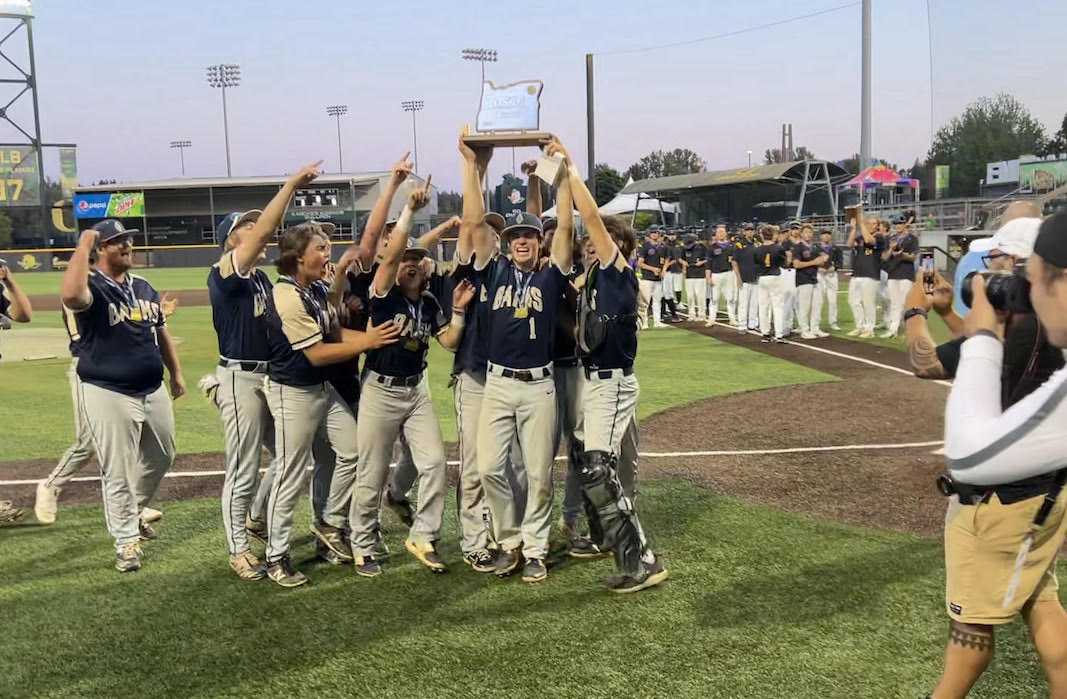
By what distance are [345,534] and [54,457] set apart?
427 cm

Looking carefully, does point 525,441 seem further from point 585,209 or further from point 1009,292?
point 1009,292

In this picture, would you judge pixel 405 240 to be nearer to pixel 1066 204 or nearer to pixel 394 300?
pixel 394 300

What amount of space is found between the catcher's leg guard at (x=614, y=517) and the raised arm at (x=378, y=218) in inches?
75.3

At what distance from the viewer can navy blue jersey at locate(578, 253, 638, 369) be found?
16.3 feet

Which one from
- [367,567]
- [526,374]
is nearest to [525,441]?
[526,374]

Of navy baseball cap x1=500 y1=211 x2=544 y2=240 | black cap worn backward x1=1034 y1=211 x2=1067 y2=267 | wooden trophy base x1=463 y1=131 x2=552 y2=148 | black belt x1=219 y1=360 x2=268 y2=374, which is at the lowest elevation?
black belt x1=219 y1=360 x2=268 y2=374

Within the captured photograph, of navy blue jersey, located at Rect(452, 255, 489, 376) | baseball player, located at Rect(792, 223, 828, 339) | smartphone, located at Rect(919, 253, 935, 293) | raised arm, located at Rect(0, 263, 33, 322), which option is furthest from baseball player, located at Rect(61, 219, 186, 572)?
baseball player, located at Rect(792, 223, 828, 339)

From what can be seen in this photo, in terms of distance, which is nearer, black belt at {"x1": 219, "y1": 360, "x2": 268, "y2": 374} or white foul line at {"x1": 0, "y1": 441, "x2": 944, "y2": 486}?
black belt at {"x1": 219, "y1": 360, "x2": 268, "y2": 374}

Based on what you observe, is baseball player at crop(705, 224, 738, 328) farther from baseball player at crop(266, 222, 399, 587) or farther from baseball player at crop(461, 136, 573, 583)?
baseball player at crop(266, 222, 399, 587)

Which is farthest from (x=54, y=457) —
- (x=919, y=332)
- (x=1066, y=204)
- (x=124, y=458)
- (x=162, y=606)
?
(x=1066, y=204)

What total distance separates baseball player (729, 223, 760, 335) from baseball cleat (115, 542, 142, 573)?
12882mm

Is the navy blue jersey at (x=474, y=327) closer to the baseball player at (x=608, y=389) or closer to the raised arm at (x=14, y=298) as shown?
the baseball player at (x=608, y=389)

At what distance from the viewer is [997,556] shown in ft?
8.99

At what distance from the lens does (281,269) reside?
16.2ft
